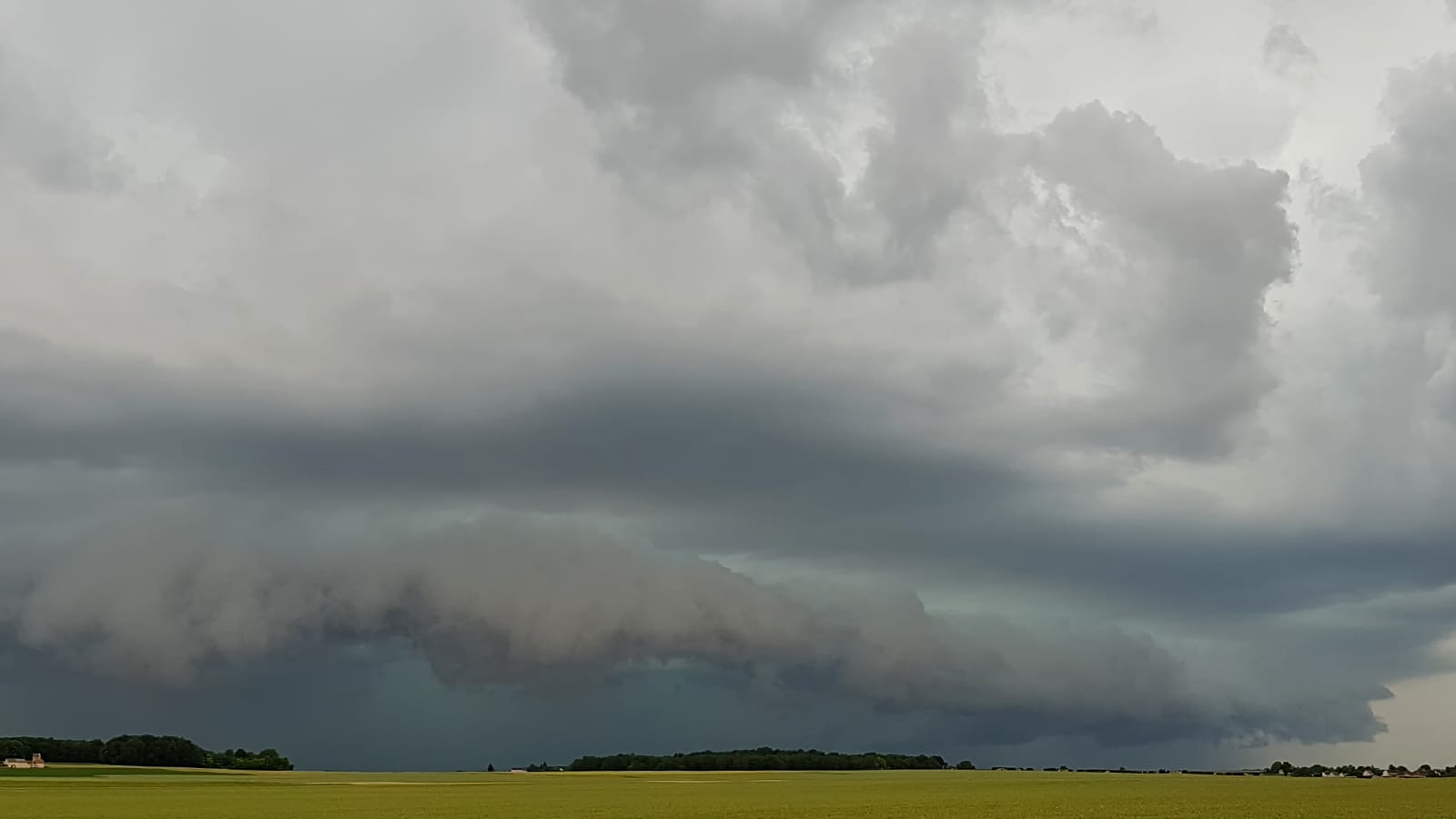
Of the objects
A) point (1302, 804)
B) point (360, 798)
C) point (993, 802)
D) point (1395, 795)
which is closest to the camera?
point (1302, 804)

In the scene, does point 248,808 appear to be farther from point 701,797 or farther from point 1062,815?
point 1062,815

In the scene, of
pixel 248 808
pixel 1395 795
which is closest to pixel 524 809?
pixel 248 808

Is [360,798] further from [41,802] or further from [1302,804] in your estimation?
[1302,804]

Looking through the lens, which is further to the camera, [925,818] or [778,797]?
[778,797]

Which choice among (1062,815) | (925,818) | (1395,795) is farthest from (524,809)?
(1395,795)

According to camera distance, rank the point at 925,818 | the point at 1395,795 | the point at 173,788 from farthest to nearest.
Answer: the point at 173,788 < the point at 1395,795 < the point at 925,818

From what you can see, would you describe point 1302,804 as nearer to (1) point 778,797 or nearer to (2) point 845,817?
(2) point 845,817

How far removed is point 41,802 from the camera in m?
105

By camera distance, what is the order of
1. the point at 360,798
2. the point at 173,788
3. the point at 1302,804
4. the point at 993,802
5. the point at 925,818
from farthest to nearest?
the point at 173,788
the point at 360,798
the point at 993,802
the point at 1302,804
the point at 925,818

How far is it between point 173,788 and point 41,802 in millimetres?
41988

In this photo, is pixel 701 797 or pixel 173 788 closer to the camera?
pixel 701 797

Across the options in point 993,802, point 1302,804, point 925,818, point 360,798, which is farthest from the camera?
point 360,798

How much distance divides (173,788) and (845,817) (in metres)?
101

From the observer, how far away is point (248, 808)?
9638 centimetres
